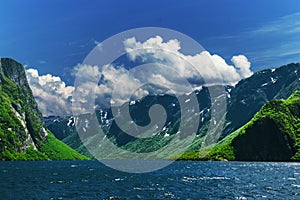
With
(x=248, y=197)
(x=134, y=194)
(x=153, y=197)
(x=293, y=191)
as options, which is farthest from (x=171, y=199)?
(x=293, y=191)

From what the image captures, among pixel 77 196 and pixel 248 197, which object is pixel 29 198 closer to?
pixel 77 196

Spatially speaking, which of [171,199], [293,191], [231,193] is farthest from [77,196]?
[293,191]

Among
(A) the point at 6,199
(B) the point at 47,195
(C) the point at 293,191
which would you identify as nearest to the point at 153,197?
(B) the point at 47,195

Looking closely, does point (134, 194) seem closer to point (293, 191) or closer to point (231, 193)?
point (231, 193)

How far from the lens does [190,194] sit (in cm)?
8588

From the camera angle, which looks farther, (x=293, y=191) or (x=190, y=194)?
(x=293, y=191)

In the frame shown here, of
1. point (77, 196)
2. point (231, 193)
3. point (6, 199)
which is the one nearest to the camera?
point (6, 199)

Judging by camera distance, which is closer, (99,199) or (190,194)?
(99,199)

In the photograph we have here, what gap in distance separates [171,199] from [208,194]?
13.2 metres

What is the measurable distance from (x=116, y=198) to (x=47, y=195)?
1797cm

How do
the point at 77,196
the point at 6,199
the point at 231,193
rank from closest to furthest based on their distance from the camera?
the point at 6,199, the point at 77,196, the point at 231,193

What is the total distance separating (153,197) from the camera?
266 ft

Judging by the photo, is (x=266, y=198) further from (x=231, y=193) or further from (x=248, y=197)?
(x=231, y=193)

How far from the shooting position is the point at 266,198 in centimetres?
7888
